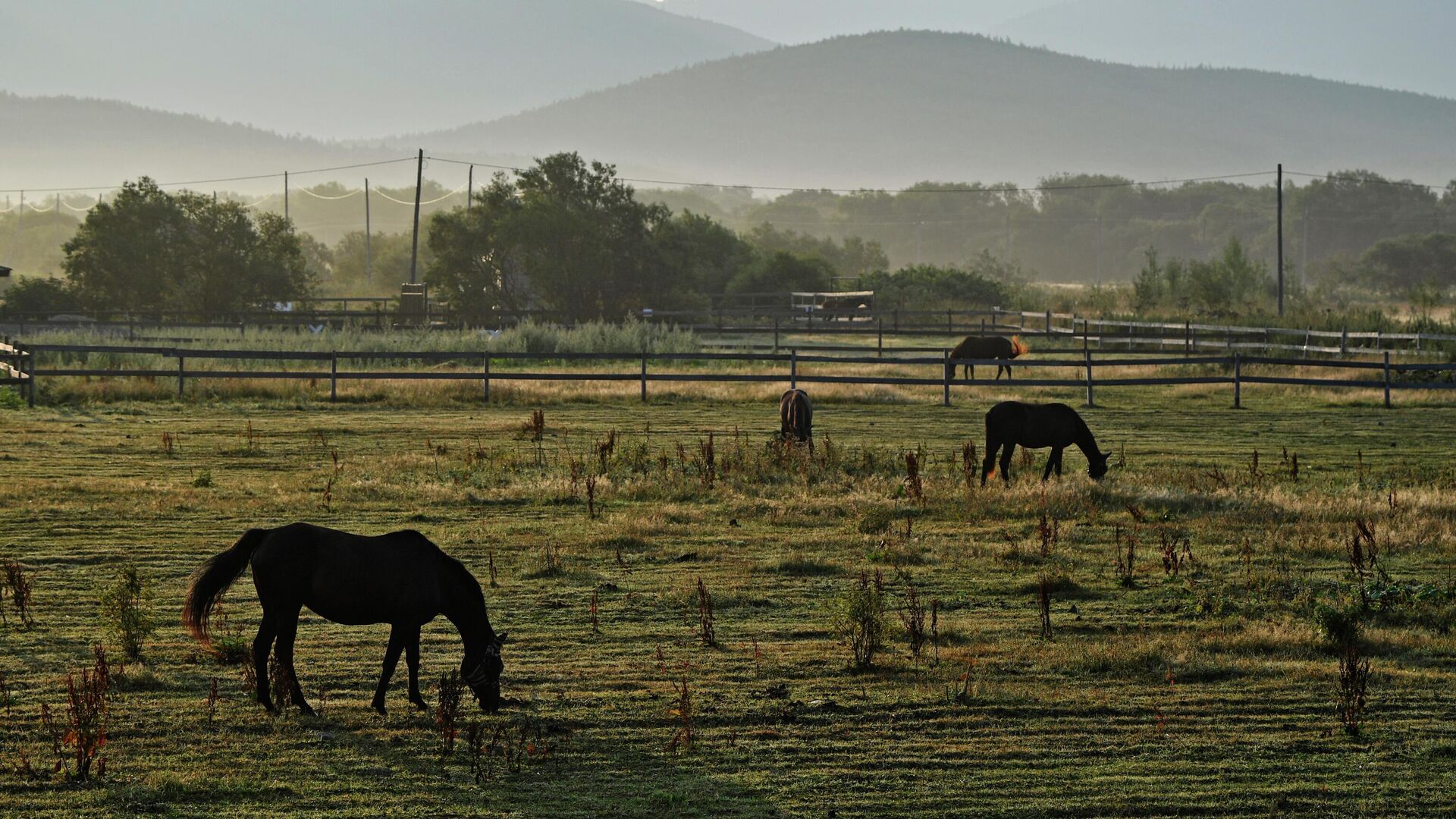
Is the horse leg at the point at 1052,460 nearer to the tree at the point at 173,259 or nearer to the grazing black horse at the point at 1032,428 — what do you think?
the grazing black horse at the point at 1032,428

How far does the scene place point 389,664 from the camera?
8242 mm

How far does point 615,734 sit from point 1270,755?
12.1 ft

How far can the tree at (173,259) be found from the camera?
6003cm

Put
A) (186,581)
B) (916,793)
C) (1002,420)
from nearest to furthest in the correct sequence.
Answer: (916,793), (186,581), (1002,420)

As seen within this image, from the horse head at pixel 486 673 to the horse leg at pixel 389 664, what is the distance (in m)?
0.39

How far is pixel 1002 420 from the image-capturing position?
17.5 metres

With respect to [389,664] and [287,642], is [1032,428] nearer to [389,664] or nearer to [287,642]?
[389,664]

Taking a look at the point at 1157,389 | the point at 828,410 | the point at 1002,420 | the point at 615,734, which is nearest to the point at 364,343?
the point at 828,410

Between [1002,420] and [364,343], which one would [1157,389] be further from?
[364,343]

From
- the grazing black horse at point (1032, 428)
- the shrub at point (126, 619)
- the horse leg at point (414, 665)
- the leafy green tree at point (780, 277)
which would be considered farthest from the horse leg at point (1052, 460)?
the leafy green tree at point (780, 277)

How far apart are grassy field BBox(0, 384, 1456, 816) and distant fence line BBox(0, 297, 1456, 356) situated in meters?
21.6

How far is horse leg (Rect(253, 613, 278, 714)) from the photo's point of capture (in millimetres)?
8125

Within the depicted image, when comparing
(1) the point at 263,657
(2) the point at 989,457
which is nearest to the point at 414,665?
(1) the point at 263,657

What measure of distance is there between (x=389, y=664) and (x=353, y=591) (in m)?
0.53
